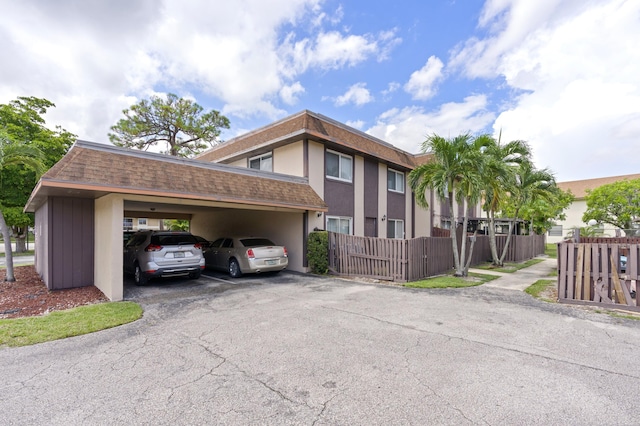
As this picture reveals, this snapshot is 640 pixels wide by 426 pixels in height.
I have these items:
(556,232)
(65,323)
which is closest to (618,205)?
(556,232)

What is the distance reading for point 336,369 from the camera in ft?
13.0

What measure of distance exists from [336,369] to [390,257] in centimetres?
713

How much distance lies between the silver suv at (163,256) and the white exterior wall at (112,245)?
129 cm

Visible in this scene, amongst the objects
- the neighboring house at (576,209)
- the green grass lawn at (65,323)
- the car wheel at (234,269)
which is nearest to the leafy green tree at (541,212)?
the neighboring house at (576,209)

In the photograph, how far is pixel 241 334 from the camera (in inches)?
209

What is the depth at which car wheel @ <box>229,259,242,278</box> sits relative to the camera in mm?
11430

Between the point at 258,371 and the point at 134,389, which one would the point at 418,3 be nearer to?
the point at 258,371

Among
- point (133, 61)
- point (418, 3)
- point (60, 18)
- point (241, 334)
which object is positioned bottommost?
point (241, 334)

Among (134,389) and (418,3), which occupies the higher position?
(418,3)

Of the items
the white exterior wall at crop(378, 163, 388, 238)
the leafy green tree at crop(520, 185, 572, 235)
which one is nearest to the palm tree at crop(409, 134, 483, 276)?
the white exterior wall at crop(378, 163, 388, 238)

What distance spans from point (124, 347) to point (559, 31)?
1381cm

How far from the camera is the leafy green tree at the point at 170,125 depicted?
25.1 meters

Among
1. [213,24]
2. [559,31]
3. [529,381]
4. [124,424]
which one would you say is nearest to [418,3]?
[559,31]

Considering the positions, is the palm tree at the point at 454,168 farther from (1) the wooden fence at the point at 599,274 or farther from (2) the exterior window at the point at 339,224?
(2) the exterior window at the point at 339,224
